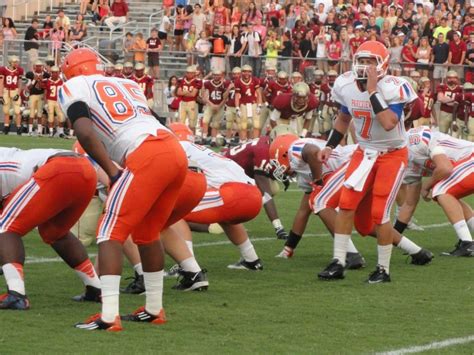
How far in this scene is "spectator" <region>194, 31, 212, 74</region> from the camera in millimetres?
25020

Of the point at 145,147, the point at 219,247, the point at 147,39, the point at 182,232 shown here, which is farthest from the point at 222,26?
the point at 145,147

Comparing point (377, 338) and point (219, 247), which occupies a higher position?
point (377, 338)

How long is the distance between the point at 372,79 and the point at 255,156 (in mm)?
2352

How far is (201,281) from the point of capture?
312 inches

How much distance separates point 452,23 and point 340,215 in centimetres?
1663

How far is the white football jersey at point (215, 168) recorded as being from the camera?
8625 mm

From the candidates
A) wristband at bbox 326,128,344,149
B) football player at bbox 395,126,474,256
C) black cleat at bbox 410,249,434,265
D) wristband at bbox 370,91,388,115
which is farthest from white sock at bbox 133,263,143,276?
football player at bbox 395,126,474,256

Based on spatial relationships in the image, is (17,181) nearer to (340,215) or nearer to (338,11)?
(340,215)

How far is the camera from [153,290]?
666 centimetres

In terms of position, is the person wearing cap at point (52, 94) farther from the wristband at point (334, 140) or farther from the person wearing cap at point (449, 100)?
the wristband at point (334, 140)

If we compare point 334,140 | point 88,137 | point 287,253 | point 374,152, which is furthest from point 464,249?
point 88,137

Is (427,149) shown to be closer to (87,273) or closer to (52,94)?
(87,273)

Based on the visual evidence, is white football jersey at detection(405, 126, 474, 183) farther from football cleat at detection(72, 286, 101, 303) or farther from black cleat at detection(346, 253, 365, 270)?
football cleat at detection(72, 286, 101, 303)

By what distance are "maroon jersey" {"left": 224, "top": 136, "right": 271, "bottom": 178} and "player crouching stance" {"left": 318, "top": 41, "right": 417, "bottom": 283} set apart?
5.94ft
